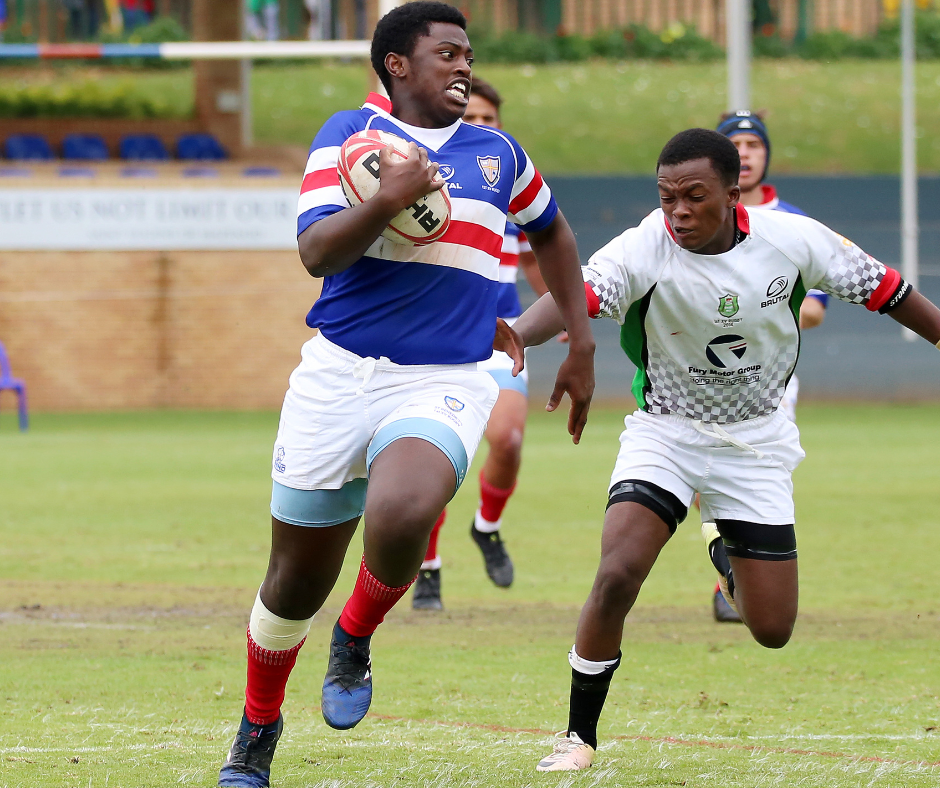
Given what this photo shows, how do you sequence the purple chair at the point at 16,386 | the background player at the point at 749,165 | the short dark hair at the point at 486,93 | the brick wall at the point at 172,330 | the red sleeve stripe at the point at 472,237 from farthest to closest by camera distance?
1. the brick wall at the point at 172,330
2. the purple chair at the point at 16,386
3. the short dark hair at the point at 486,93
4. the background player at the point at 749,165
5. the red sleeve stripe at the point at 472,237

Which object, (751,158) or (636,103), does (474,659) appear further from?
(636,103)

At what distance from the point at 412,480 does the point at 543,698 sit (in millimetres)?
1945

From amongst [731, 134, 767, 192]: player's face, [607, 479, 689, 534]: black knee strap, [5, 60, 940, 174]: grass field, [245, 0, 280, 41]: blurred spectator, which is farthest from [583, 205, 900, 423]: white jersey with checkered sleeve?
[5, 60, 940, 174]: grass field

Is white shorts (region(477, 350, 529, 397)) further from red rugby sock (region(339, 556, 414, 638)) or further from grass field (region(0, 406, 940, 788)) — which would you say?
red rugby sock (region(339, 556, 414, 638))

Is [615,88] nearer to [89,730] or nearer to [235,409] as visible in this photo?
[235,409]

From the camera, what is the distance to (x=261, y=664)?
4258 mm

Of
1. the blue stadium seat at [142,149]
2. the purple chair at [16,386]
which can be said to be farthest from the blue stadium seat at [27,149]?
the purple chair at [16,386]

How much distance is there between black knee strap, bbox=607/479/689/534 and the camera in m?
4.73

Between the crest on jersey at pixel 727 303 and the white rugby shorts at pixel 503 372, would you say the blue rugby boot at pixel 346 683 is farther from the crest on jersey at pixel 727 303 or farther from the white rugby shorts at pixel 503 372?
the white rugby shorts at pixel 503 372

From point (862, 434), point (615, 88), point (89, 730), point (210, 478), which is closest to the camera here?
point (89, 730)

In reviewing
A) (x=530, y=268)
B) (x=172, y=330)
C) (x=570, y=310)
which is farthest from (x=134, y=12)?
(x=570, y=310)

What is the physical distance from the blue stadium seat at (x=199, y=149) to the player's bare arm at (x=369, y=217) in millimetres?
23204

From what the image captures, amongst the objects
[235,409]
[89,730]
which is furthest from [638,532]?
[235,409]

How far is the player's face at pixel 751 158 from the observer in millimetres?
7297
